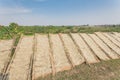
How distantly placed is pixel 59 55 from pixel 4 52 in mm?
1883

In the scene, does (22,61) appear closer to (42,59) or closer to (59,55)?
(42,59)

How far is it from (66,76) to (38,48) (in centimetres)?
218

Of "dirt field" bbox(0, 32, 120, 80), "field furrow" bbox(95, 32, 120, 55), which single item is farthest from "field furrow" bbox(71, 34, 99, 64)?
"field furrow" bbox(95, 32, 120, 55)

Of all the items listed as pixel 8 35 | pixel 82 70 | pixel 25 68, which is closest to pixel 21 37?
pixel 8 35

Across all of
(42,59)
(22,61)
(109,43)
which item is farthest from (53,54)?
(109,43)

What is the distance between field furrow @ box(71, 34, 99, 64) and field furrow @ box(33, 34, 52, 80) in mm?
1212

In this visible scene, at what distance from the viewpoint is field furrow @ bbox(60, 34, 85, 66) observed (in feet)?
22.5

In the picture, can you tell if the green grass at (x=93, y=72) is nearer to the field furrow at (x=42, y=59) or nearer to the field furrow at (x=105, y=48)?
the field furrow at (x=42, y=59)

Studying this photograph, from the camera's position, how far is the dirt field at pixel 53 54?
597cm

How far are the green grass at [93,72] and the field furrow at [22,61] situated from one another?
0.58 meters

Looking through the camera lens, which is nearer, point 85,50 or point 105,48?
point 85,50

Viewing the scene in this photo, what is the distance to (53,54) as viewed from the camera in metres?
7.23

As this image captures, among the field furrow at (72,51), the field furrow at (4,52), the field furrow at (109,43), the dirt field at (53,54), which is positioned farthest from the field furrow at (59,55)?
the field furrow at (109,43)

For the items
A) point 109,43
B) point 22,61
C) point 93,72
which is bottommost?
point 93,72
